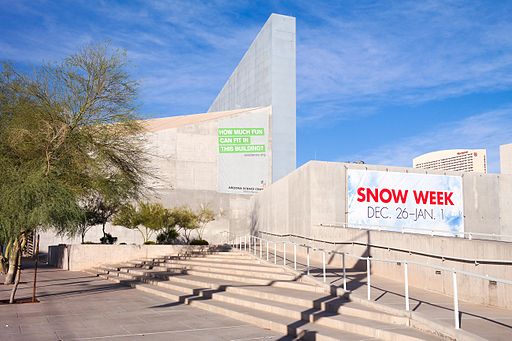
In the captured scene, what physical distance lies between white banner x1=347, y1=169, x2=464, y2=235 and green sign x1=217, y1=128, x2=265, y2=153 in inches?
705

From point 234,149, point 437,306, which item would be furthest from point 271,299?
point 234,149

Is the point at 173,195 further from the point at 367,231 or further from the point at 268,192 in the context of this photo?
the point at 367,231

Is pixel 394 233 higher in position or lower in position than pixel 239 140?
lower

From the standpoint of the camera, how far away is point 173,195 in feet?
135

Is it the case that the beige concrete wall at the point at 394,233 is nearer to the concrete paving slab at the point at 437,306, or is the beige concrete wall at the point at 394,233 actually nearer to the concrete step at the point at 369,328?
the concrete paving slab at the point at 437,306

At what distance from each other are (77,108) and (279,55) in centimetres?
3127

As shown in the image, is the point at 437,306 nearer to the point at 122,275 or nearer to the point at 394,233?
the point at 394,233

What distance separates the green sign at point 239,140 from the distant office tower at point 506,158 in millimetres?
22854

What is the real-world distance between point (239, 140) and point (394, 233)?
29.7 m

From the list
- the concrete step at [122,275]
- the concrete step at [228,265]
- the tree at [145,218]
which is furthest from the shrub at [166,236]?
the concrete step at [122,275]

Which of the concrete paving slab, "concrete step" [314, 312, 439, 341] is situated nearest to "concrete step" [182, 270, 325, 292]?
the concrete paving slab

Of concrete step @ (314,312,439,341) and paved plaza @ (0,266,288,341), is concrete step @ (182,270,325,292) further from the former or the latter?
concrete step @ (314,312,439,341)

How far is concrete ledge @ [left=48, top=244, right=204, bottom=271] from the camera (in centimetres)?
2519

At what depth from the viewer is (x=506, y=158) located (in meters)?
47.2
